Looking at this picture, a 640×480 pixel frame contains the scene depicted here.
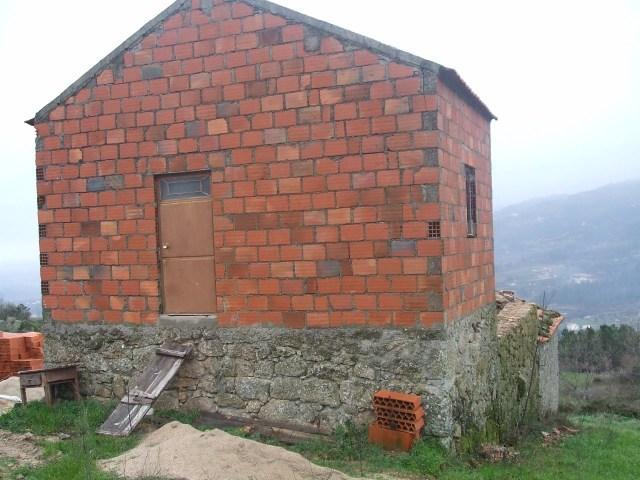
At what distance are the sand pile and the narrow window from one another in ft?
12.5

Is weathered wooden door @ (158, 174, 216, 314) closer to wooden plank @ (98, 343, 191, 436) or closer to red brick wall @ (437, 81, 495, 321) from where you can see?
wooden plank @ (98, 343, 191, 436)

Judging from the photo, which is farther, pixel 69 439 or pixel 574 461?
pixel 574 461

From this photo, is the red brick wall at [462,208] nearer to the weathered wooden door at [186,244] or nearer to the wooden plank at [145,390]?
the weathered wooden door at [186,244]

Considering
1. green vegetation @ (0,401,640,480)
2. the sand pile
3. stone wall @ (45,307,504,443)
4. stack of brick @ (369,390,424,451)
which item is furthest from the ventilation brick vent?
the sand pile

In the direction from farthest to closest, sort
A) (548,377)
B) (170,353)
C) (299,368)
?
(548,377), (170,353), (299,368)

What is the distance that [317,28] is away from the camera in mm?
A: 6887

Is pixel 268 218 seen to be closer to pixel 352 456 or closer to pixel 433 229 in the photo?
pixel 433 229

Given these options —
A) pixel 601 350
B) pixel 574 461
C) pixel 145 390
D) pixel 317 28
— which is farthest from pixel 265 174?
pixel 601 350

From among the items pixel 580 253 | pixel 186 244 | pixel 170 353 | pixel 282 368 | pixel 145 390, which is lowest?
pixel 580 253

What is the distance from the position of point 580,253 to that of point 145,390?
95.2 meters

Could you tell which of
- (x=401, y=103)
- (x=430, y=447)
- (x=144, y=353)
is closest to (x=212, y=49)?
(x=401, y=103)

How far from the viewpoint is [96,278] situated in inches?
314

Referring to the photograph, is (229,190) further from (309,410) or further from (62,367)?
(62,367)

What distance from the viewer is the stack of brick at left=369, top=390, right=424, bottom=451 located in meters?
6.23
